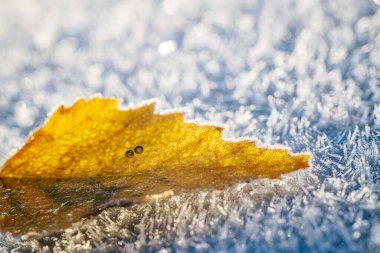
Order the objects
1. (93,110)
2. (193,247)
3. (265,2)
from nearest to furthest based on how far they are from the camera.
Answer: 1. (193,247)
2. (93,110)
3. (265,2)

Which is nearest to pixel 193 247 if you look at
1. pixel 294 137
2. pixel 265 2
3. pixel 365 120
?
pixel 294 137

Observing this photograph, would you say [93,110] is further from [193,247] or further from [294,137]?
[294,137]

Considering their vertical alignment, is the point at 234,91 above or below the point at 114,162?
above

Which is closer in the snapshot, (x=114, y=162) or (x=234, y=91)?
(x=114, y=162)
